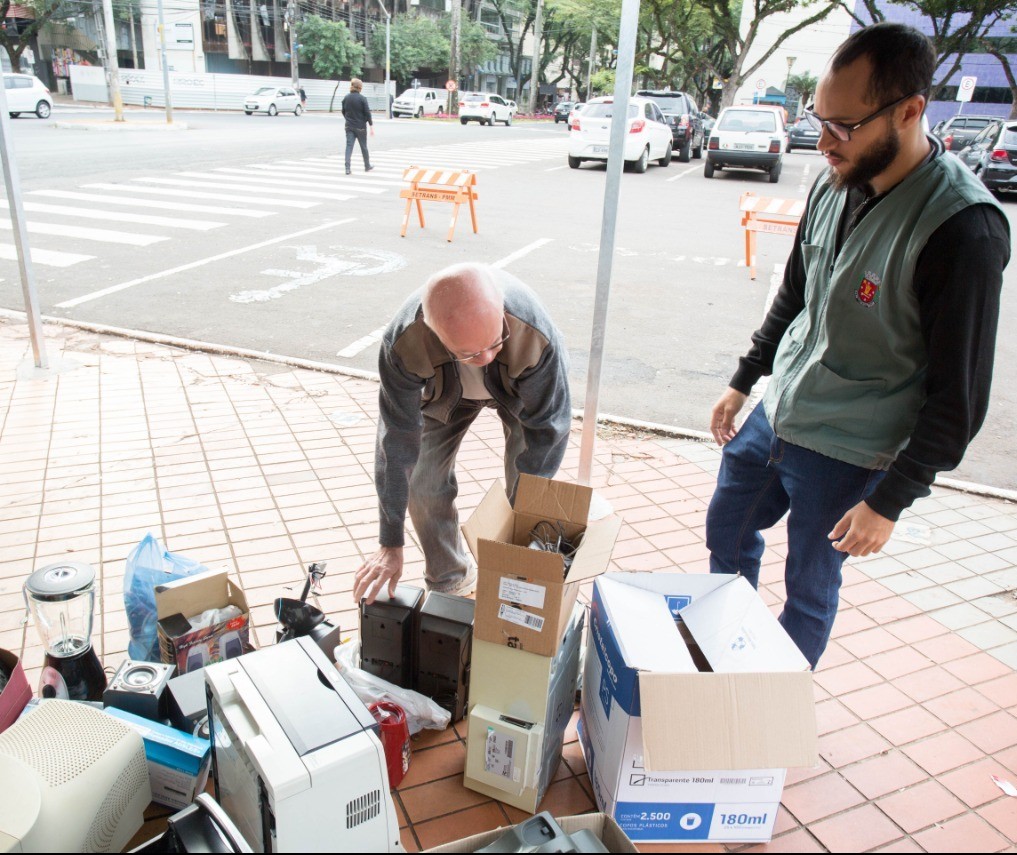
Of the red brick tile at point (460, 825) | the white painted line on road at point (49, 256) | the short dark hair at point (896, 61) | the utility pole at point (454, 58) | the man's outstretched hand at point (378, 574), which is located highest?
the utility pole at point (454, 58)

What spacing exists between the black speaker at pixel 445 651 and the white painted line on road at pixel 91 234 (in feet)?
27.8

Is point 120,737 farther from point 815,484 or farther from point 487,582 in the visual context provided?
point 815,484

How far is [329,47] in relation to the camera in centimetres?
4650

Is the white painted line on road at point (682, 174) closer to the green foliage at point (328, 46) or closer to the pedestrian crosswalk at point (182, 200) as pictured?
the pedestrian crosswalk at point (182, 200)

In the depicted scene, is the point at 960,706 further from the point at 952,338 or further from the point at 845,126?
the point at 845,126

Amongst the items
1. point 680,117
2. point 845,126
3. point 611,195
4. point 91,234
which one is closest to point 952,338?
point 845,126

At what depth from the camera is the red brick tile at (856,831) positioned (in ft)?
7.50

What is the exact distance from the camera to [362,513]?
3910 mm

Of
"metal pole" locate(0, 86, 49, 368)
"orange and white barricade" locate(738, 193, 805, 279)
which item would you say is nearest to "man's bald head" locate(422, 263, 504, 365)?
"metal pole" locate(0, 86, 49, 368)

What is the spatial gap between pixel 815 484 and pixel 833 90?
42.2 inches

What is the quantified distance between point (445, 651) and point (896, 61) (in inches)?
82.8

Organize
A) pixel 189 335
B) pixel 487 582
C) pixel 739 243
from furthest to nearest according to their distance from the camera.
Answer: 1. pixel 739 243
2. pixel 189 335
3. pixel 487 582

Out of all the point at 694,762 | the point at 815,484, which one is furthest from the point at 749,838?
the point at 815,484

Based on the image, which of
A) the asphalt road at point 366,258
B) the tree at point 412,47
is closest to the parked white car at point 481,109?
the tree at point 412,47
